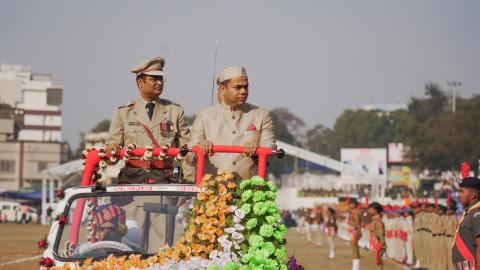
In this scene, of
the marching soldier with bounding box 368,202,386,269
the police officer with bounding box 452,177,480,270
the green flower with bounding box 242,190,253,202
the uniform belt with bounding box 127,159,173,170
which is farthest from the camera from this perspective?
the marching soldier with bounding box 368,202,386,269

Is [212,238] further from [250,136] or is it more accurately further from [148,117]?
[148,117]

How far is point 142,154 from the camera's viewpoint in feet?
29.0

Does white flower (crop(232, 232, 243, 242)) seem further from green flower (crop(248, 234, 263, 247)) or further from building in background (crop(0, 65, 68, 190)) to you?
building in background (crop(0, 65, 68, 190))

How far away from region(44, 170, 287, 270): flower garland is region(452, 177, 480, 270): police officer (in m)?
3.82

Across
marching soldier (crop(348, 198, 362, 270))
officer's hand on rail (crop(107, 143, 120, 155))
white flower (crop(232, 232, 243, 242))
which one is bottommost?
marching soldier (crop(348, 198, 362, 270))

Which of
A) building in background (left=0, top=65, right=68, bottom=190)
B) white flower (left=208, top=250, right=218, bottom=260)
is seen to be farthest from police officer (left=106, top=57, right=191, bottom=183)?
building in background (left=0, top=65, right=68, bottom=190)

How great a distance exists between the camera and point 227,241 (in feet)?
23.1

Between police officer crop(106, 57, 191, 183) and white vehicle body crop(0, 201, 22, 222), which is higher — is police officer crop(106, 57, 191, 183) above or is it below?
above

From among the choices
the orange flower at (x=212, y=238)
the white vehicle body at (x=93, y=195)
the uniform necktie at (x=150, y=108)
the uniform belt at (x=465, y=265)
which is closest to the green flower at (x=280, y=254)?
the orange flower at (x=212, y=238)

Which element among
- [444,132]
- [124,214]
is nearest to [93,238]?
[124,214]

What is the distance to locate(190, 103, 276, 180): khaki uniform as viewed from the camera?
29.7ft

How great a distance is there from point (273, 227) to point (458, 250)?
4.30 meters

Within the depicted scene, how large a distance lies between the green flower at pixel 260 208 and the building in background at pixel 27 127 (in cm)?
14219

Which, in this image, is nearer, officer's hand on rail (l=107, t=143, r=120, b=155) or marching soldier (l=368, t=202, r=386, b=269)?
officer's hand on rail (l=107, t=143, r=120, b=155)
